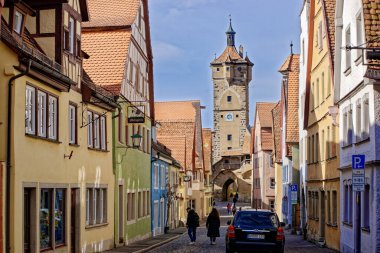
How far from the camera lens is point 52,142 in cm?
2086

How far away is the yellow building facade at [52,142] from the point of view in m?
17.7

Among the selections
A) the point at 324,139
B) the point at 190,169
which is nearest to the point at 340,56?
the point at 324,139

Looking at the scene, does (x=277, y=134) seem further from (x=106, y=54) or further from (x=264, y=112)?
(x=106, y=54)

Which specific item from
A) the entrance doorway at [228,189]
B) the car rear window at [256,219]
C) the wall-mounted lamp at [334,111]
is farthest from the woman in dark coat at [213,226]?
the entrance doorway at [228,189]

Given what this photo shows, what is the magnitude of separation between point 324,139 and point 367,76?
41.2ft

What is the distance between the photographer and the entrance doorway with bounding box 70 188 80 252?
931 inches

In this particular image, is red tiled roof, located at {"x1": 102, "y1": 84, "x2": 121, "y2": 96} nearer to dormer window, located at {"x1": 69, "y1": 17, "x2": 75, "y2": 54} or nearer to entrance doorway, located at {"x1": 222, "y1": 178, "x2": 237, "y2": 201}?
dormer window, located at {"x1": 69, "y1": 17, "x2": 75, "y2": 54}

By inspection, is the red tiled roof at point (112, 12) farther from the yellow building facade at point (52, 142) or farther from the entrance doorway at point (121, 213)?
the entrance doorway at point (121, 213)

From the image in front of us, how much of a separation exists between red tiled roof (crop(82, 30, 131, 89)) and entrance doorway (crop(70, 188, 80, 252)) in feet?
23.3

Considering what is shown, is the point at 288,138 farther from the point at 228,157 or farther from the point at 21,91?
the point at 228,157

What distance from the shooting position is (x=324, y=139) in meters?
33.3

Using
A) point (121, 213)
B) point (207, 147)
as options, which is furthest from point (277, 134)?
point (121, 213)

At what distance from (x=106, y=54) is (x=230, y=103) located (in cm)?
10619

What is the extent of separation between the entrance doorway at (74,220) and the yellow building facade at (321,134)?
397 inches
